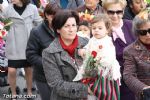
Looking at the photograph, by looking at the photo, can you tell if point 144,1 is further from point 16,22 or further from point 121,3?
point 16,22

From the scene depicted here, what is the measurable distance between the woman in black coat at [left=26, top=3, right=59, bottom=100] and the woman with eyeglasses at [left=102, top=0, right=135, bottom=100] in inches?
30.1

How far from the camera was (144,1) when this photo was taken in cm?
559

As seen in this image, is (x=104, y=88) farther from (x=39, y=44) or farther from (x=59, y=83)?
(x=39, y=44)

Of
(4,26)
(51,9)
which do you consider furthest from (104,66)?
(4,26)

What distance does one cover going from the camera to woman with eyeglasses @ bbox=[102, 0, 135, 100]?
4.36m

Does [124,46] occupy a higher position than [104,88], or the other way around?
[124,46]

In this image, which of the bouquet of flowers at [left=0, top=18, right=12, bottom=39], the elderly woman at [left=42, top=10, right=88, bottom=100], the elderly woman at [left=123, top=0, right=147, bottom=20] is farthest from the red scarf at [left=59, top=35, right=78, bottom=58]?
the bouquet of flowers at [left=0, top=18, right=12, bottom=39]

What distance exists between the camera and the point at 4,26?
652 centimetres

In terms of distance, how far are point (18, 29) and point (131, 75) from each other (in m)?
3.78

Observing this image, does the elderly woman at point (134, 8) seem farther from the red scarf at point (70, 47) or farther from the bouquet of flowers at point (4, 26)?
the bouquet of flowers at point (4, 26)

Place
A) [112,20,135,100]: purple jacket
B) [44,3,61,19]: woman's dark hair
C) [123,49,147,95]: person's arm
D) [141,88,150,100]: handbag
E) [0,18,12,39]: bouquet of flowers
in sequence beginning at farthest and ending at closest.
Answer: [0,18,12,39]: bouquet of flowers
[44,3,61,19]: woman's dark hair
[112,20,135,100]: purple jacket
[123,49,147,95]: person's arm
[141,88,150,100]: handbag

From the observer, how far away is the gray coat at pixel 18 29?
23.1 ft

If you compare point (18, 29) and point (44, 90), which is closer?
point (44, 90)

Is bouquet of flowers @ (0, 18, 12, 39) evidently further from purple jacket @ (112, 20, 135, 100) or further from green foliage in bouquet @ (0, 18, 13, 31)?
purple jacket @ (112, 20, 135, 100)
